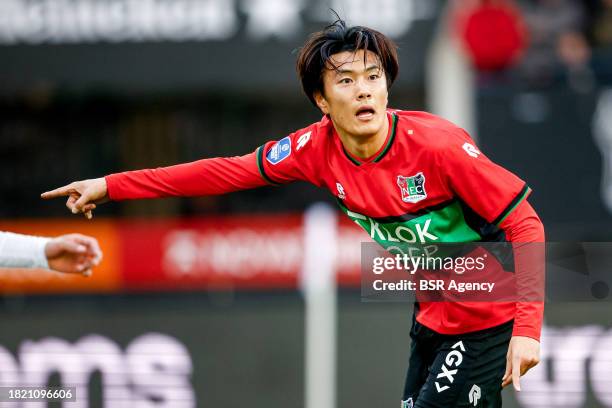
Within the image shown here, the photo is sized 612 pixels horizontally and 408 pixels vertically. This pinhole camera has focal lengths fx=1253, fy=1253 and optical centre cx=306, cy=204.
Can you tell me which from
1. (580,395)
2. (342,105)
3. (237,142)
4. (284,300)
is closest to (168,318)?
(284,300)

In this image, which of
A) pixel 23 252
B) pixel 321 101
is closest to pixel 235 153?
pixel 321 101

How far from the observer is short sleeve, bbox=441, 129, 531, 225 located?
483cm

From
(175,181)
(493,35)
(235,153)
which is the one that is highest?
(493,35)

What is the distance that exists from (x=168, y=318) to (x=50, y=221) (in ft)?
16.5

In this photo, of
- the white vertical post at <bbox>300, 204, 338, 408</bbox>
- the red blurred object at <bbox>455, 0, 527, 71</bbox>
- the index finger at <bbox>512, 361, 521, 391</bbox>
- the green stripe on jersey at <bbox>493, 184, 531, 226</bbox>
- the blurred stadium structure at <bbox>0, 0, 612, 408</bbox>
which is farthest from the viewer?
the red blurred object at <bbox>455, 0, 527, 71</bbox>

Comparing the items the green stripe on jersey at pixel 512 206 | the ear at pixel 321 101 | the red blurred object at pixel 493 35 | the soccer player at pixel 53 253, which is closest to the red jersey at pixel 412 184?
the green stripe on jersey at pixel 512 206

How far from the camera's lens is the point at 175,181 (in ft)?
17.8

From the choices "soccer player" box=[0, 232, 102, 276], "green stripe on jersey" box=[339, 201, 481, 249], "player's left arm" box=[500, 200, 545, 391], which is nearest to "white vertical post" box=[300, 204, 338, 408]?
"green stripe on jersey" box=[339, 201, 481, 249]

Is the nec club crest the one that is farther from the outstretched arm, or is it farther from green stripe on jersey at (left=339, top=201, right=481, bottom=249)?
the outstretched arm

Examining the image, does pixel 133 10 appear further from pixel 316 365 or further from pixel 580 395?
pixel 580 395

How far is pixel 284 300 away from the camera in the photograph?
952 centimetres

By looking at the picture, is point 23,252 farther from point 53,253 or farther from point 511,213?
point 511,213

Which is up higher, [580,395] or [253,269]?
[253,269]

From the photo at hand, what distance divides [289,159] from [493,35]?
210 inches
